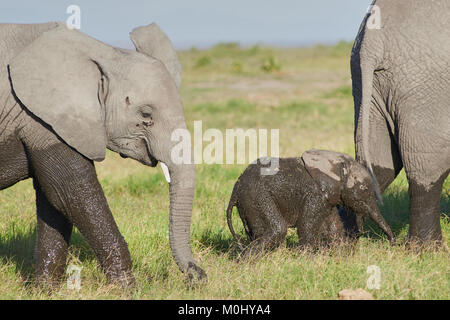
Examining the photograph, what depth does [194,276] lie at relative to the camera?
13.2ft

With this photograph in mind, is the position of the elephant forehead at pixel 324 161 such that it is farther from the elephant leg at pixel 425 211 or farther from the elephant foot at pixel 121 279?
the elephant foot at pixel 121 279

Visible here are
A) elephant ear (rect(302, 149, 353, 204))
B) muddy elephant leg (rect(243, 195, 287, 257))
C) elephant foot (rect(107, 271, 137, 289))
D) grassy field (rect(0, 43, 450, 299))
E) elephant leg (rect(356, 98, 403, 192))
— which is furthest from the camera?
elephant leg (rect(356, 98, 403, 192))

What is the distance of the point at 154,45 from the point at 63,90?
2.08ft

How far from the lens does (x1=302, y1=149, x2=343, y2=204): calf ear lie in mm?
5062

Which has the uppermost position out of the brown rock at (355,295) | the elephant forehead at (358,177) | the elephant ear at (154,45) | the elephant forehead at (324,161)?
the elephant ear at (154,45)

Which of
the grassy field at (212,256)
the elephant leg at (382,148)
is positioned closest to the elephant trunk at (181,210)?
the grassy field at (212,256)

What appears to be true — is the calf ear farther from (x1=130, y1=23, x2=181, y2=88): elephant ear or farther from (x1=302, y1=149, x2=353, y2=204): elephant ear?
(x1=130, y1=23, x2=181, y2=88): elephant ear

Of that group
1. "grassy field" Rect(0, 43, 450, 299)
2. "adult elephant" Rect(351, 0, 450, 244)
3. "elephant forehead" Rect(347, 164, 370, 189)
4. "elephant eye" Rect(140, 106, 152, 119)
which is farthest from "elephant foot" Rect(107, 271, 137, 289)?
"adult elephant" Rect(351, 0, 450, 244)

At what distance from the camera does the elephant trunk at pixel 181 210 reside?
3.85m

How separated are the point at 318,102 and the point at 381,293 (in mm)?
12744

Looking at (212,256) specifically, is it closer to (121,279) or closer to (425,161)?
(121,279)

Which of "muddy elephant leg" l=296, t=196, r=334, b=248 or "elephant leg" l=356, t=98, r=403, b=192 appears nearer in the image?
"muddy elephant leg" l=296, t=196, r=334, b=248
